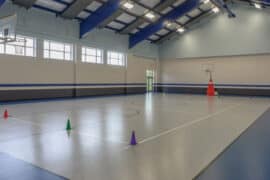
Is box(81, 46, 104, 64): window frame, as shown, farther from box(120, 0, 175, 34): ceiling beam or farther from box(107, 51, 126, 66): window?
box(120, 0, 175, 34): ceiling beam

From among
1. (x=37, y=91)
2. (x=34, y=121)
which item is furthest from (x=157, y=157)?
(x=37, y=91)

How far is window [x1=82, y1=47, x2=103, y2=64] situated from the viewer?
13.9 metres

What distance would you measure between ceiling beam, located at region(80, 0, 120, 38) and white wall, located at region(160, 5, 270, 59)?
8.87 metres

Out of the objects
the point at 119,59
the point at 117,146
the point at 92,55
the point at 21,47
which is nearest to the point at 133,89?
the point at 119,59

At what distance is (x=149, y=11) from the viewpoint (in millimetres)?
13445

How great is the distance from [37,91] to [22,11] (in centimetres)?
407

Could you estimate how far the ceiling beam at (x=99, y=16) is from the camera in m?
11.6

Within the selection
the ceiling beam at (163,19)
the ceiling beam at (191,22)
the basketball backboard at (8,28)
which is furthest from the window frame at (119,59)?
the basketball backboard at (8,28)

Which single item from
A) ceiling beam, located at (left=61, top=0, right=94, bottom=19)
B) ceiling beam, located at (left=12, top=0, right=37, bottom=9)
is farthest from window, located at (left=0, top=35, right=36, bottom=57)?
ceiling beam, located at (left=61, top=0, right=94, bottom=19)

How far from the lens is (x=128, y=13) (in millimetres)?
13391

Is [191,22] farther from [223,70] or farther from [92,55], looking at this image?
[92,55]

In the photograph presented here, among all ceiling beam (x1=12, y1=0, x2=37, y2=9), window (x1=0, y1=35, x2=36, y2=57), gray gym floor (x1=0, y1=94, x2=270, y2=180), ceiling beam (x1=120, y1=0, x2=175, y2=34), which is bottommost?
gray gym floor (x1=0, y1=94, x2=270, y2=180)

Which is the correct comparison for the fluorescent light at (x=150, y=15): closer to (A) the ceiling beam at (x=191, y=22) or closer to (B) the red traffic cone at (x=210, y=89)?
(A) the ceiling beam at (x=191, y=22)

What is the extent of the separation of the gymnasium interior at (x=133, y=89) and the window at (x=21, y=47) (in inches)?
2.0
